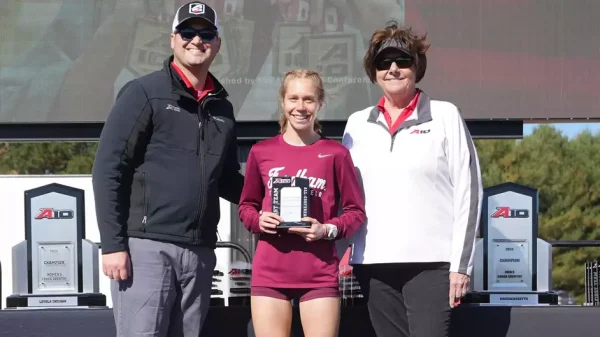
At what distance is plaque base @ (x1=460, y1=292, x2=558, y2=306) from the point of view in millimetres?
3977

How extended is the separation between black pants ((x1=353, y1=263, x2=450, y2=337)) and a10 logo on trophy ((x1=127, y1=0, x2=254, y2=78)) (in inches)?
184

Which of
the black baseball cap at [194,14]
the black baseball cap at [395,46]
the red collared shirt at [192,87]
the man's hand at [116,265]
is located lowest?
the man's hand at [116,265]

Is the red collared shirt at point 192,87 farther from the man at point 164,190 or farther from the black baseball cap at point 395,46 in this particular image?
the black baseball cap at point 395,46

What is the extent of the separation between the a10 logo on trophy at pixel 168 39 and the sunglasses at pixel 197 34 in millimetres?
4332

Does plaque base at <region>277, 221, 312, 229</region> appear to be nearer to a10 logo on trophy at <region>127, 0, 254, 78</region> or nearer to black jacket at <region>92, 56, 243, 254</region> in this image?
black jacket at <region>92, 56, 243, 254</region>

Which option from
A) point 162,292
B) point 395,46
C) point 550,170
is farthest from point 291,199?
point 550,170

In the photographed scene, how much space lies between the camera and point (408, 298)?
296 cm

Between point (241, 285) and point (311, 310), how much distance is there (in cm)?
108

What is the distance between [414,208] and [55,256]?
76.0 inches

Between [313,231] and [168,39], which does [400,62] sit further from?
[168,39]

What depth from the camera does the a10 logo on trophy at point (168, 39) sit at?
7.43m

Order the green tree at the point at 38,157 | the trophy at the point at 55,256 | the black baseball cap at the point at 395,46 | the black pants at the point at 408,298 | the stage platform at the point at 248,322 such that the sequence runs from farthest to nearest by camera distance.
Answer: the green tree at the point at 38,157
the trophy at the point at 55,256
the stage platform at the point at 248,322
the black baseball cap at the point at 395,46
the black pants at the point at 408,298

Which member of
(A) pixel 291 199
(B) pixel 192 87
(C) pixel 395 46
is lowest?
(A) pixel 291 199

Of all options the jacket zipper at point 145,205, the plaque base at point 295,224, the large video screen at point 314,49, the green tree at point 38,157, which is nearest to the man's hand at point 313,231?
the plaque base at point 295,224
